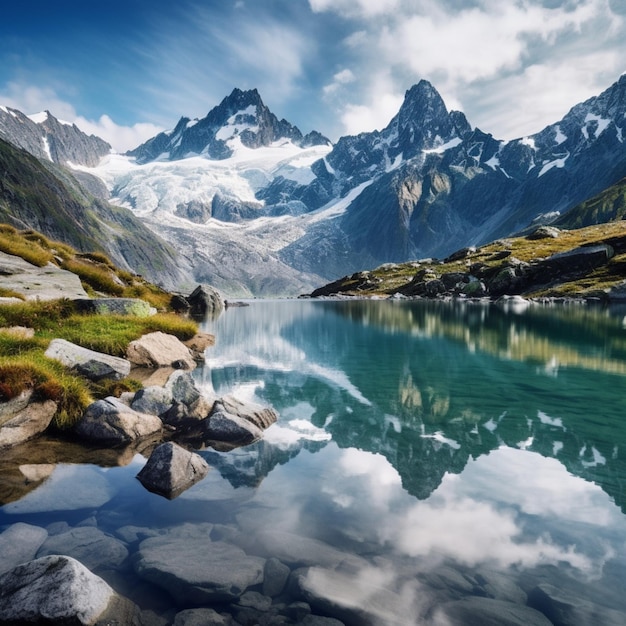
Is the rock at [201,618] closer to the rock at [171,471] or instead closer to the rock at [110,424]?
the rock at [171,471]

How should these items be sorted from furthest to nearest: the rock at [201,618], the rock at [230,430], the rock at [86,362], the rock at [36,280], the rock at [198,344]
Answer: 1. the rock at [198,344]
2. the rock at [36,280]
3. the rock at [86,362]
4. the rock at [230,430]
5. the rock at [201,618]

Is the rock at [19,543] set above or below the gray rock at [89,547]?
above

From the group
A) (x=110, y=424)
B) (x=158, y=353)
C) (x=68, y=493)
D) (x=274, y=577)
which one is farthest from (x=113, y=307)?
(x=274, y=577)

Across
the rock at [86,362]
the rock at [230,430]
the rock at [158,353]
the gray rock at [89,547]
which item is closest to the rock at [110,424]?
the rock at [230,430]

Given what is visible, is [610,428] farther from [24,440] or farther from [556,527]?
[24,440]

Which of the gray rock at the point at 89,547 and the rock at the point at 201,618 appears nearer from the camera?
the rock at the point at 201,618

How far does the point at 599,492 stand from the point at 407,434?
548 cm

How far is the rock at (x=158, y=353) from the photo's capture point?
835 inches

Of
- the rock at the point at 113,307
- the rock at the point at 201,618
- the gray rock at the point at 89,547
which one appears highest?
the rock at the point at 113,307

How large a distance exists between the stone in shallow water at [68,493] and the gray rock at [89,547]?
1065 millimetres

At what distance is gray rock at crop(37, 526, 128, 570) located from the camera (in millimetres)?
6938

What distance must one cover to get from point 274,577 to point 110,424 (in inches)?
310

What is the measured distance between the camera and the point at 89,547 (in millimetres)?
7277

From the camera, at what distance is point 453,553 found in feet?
24.5
